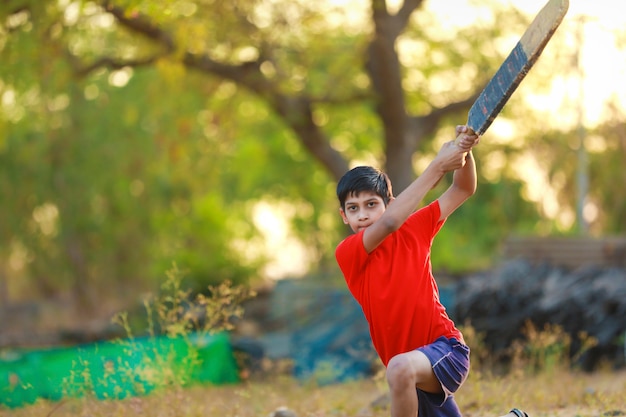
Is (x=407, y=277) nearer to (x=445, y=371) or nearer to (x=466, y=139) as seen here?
(x=445, y=371)

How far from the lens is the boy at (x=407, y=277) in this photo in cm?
381

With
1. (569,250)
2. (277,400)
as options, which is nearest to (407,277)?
(277,400)

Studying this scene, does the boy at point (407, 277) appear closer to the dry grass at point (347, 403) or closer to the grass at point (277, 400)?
the grass at point (277, 400)

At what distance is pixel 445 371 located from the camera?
3.87m

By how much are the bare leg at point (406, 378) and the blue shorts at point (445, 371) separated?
50 mm

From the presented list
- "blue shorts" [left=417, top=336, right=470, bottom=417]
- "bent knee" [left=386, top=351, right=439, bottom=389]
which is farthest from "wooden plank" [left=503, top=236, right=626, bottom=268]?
"bent knee" [left=386, top=351, right=439, bottom=389]

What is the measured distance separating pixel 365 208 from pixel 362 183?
0.12 metres

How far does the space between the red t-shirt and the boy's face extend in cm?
9

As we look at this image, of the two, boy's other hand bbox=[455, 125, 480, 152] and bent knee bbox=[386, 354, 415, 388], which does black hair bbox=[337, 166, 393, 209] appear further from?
bent knee bbox=[386, 354, 415, 388]

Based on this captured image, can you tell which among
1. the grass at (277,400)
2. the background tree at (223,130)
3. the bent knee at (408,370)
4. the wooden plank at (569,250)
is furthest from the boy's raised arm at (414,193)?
the wooden plank at (569,250)

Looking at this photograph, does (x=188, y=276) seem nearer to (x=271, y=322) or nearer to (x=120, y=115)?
(x=271, y=322)

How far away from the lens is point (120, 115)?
23.5 m

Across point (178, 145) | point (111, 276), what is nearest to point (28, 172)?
point (111, 276)

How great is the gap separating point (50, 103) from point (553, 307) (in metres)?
15.6
